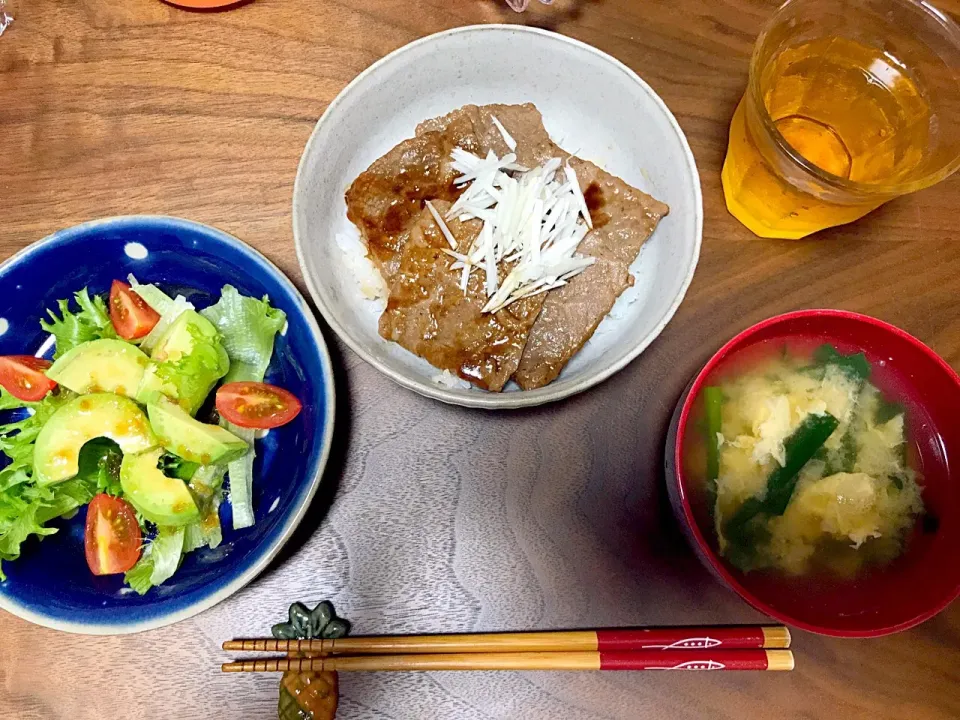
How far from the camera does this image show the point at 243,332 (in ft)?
5.00

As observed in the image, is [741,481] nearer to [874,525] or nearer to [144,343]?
[874,525]

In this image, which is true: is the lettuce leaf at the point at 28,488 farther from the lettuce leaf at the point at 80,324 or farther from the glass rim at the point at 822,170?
the glass rim at the point at 822,170

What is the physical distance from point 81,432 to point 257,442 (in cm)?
38

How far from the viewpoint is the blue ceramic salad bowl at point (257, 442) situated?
4.21 ft

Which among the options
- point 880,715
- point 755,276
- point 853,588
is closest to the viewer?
point 853,588

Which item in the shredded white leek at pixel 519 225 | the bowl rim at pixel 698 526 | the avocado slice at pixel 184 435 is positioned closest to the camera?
the bowl rim at pixel 698 526

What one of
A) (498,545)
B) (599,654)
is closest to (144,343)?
(498,545)

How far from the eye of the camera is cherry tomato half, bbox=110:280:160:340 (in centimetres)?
153

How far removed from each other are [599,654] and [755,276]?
105cm

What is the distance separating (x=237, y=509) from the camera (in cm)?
148

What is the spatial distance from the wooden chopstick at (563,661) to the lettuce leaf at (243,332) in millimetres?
687

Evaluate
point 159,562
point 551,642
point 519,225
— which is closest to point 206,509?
point 159,562

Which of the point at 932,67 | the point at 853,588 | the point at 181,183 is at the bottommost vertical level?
the point at 181,183

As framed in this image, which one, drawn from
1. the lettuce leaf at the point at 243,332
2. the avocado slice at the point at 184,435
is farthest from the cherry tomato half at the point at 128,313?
the avocado slice at the point at 184,435
